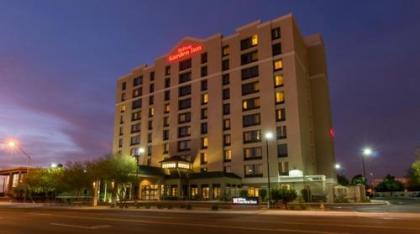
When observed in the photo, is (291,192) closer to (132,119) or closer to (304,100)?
(304,100)

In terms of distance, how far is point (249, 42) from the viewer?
242 ft

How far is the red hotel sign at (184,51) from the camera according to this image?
3241 inches

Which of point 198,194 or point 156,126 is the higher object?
point 156,126

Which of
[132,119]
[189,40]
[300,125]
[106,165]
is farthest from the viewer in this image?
[132,119]

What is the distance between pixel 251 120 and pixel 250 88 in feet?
22.1

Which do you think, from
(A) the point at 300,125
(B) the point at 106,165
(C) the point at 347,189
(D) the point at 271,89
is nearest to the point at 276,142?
(A) the point at 300,125

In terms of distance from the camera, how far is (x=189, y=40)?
84438mm

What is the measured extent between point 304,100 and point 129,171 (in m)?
36.9

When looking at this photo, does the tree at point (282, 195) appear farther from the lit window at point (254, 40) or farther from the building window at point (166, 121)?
the building window at point (166, 121)

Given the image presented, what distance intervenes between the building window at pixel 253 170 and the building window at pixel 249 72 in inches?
714

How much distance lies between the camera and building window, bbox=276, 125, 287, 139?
64.4 meters

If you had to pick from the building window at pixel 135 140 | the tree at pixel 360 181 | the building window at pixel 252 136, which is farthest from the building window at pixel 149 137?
the tree at pixel 360 181

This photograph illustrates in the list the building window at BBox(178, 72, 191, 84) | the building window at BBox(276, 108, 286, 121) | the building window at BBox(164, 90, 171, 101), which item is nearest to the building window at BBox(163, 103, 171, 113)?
the building window at BBox(164, 90, 171, 101)

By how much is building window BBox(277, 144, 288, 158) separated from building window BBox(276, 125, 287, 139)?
167 cm
